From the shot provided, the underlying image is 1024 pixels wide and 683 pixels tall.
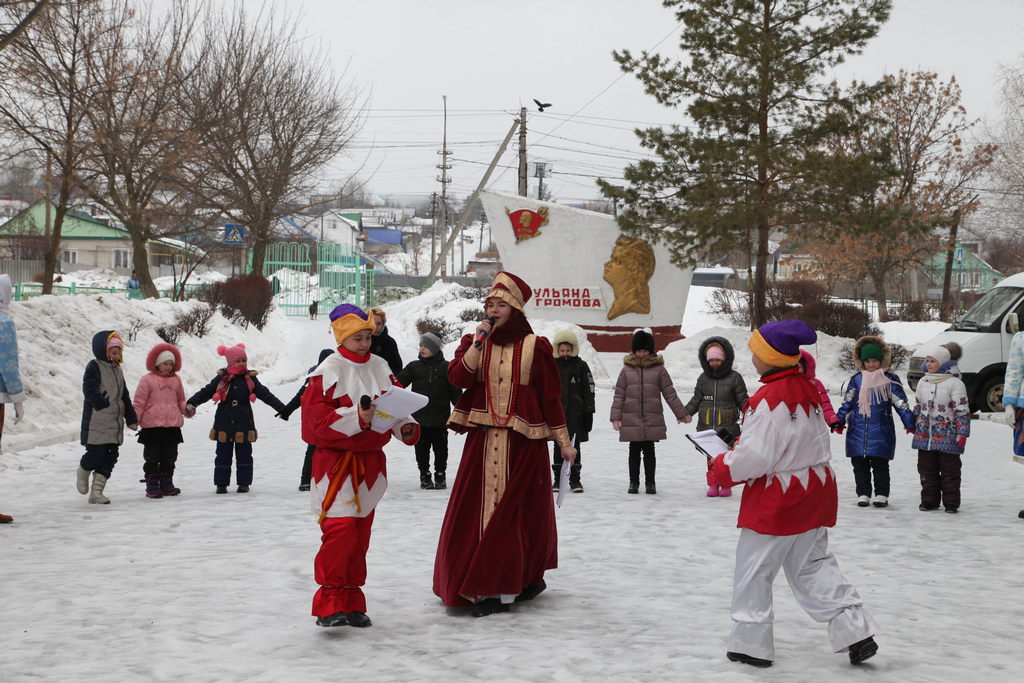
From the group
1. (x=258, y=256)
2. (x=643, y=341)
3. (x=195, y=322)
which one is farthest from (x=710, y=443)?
(x=258, y=256)

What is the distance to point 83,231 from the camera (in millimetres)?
74188

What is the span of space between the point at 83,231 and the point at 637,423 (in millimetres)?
72173

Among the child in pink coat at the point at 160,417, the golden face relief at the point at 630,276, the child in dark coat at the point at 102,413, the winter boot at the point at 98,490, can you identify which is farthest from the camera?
the golden face relief at the point at 630,276

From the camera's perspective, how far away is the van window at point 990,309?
17.6 meters

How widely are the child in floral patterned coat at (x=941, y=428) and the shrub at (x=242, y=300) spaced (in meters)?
20.3

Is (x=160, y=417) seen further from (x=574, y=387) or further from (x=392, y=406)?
(x=392, y=406)

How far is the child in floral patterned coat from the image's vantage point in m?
8.88

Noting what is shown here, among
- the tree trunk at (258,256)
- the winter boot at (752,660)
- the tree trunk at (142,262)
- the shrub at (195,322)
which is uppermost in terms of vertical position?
the tree trunk at (258,256)

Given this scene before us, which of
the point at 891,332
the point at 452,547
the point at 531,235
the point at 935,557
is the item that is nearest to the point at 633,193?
the point at 531,235

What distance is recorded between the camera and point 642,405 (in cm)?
994

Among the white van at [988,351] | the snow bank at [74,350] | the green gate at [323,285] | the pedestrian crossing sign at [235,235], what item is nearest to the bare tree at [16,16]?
the snow bank at [74,350]

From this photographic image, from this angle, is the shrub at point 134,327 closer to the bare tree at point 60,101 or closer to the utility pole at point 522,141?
the bare tree at point 60,101

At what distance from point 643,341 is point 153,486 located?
4.69 m

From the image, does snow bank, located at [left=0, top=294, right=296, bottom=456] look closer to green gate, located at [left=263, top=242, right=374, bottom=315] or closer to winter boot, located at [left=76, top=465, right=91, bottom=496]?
winter boot, located at [left=76, top=465, right=91, bottom=496]
